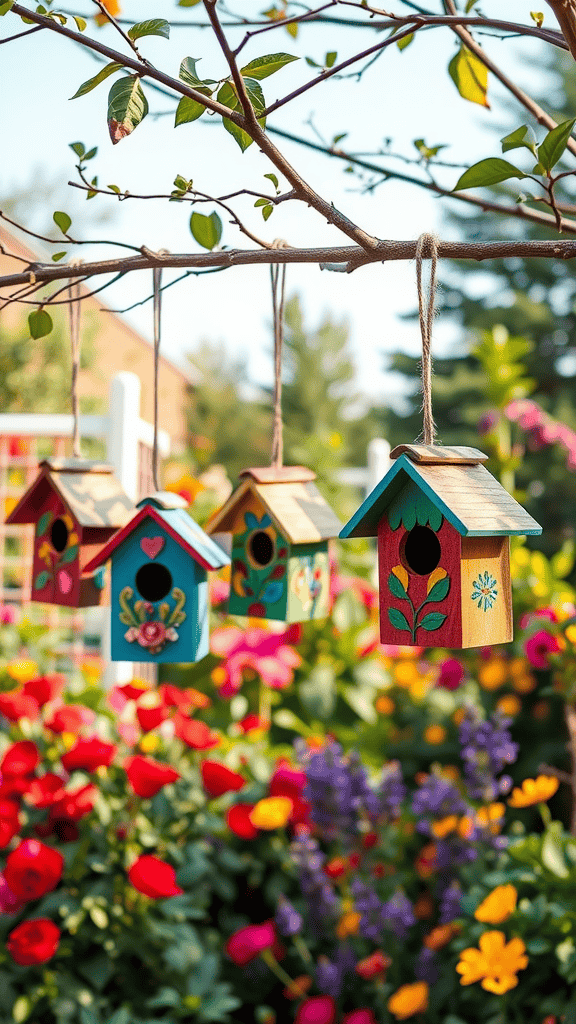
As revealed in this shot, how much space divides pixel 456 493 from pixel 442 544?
69 millimetres

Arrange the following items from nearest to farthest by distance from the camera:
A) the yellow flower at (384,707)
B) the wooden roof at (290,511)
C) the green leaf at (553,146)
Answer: the green leaf at (553,146) < the wooden roof at (290,511) < the yellow flower at (384,707)

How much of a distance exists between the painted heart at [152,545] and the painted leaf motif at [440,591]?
432 millimetres

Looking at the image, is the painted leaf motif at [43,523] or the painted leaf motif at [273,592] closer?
the painted leaf motif at [273,592]

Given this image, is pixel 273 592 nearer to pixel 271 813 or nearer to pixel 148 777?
pixel 148 777

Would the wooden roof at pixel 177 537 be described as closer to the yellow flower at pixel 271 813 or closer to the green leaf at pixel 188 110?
the green leaf at pixel 188 110

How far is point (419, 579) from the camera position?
1109 mm

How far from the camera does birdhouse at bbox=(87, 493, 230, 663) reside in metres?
1.31

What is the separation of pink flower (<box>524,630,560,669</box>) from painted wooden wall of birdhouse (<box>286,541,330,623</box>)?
858 millimetres

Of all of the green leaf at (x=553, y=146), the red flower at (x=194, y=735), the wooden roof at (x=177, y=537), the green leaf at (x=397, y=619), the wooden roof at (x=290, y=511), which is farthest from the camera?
the red flower at (x=194, y=735)

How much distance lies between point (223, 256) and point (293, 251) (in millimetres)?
93

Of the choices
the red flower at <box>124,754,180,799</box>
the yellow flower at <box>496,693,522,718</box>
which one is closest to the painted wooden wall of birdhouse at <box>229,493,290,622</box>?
the red flower at <box>124,754,180,799</box>

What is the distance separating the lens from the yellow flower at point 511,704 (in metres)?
2.57

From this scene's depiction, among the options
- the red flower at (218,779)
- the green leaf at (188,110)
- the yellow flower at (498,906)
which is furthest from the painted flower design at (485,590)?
the red flower at (218,779)

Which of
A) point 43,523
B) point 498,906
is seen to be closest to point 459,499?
point 43,523
